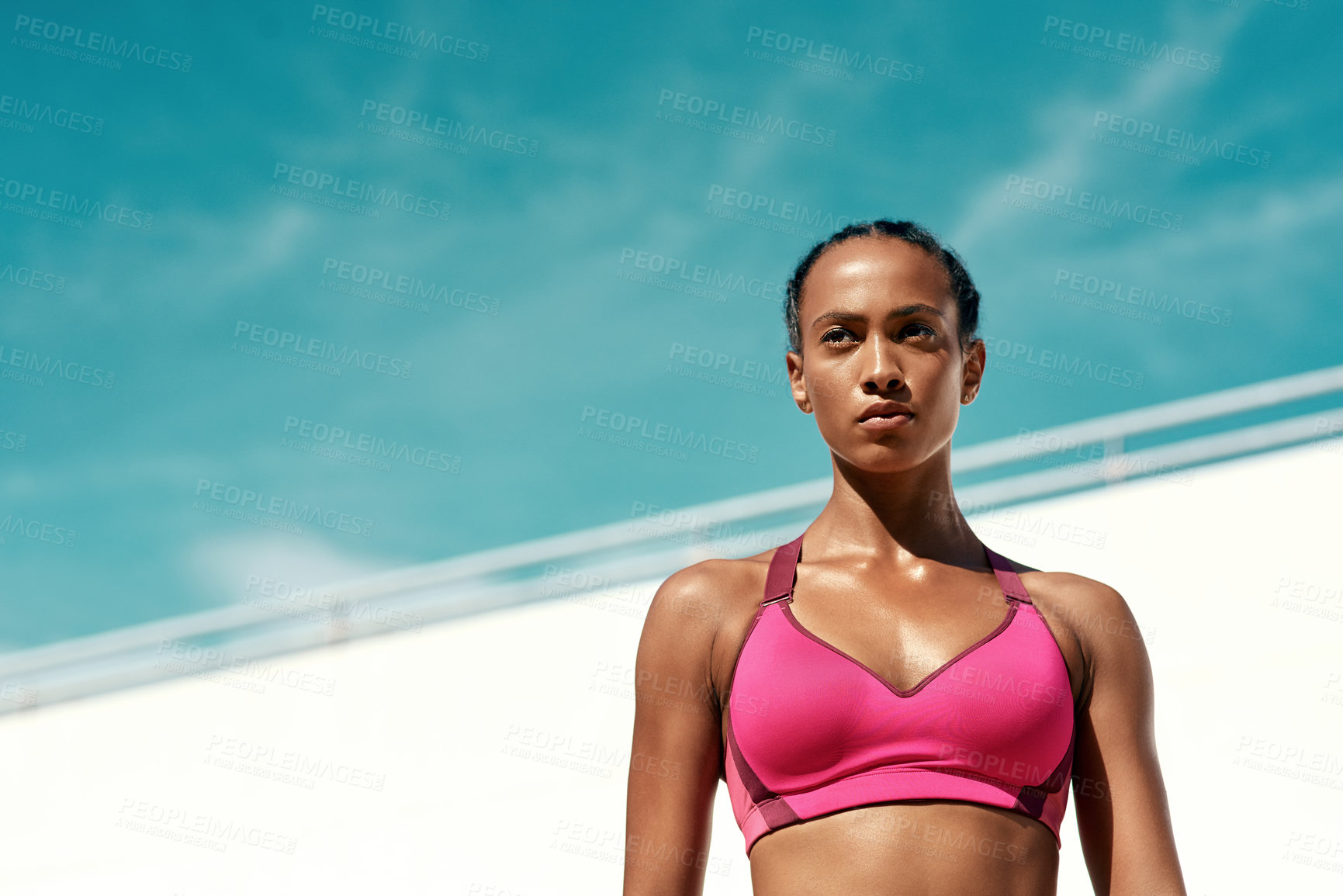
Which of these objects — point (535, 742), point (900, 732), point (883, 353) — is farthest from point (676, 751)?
point (535, 742)

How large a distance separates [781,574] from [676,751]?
0.33 metres

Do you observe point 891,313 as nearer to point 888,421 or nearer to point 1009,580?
point 888,421

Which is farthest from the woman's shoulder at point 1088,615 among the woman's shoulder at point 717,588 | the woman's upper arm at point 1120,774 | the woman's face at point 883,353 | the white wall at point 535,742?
the white wall at point 535,742

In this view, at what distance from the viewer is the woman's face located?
1812 mm

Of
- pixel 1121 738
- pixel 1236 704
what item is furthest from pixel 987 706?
pixel 1236 704

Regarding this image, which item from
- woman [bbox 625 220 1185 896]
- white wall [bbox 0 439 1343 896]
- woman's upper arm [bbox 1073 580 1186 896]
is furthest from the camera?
white wall [bbox 0 439 1343 896]

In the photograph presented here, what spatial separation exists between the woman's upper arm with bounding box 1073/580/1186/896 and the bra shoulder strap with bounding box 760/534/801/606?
475 millimetres

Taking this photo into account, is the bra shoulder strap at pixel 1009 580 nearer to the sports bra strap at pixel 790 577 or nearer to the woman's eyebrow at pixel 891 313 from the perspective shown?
the sports bra strap at pixel 790 577

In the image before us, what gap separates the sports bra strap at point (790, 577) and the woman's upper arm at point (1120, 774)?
0.12 meters

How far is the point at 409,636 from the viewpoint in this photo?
21.1 ft

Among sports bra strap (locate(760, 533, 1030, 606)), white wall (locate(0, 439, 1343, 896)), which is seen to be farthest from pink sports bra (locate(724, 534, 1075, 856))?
white wall (locate(0, 439, 1343, 896))

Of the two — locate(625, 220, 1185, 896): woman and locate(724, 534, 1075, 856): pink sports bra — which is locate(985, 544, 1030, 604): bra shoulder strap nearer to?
locate(625, 220, 1185, 896): woman

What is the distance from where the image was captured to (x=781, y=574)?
1876mm

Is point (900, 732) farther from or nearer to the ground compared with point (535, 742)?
nearer to the ground
